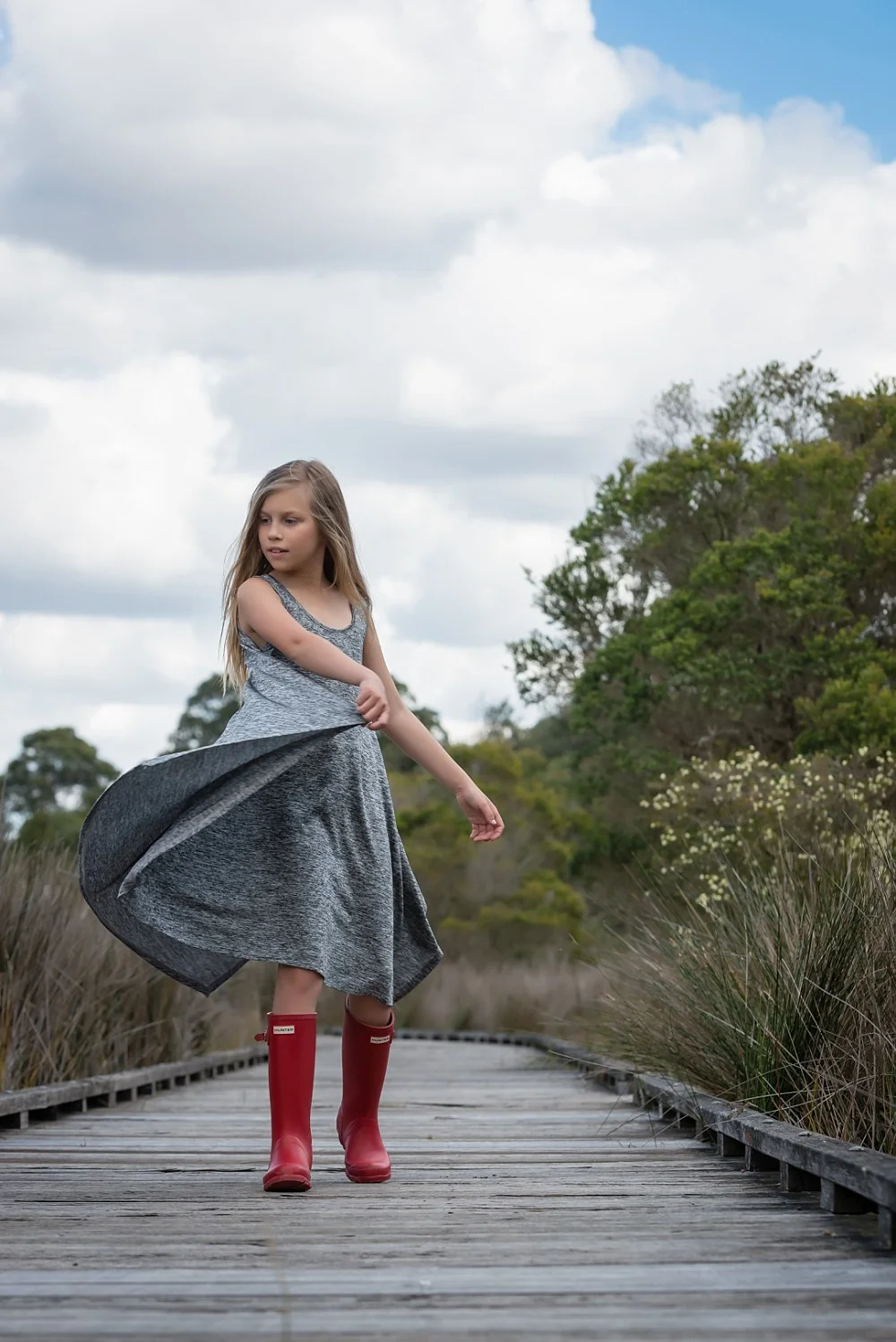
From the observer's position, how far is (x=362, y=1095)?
3797 mm

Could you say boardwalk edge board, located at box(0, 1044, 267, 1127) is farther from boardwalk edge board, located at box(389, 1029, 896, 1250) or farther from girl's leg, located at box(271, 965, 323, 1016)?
boardwalk edge board, located at box(389, 1029, 896, 1250)

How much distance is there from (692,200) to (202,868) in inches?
629

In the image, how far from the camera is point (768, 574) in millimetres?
24938

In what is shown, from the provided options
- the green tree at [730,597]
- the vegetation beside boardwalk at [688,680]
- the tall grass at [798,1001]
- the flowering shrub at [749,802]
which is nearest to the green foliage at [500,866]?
the vegetation beside boardwalk at [688,680]

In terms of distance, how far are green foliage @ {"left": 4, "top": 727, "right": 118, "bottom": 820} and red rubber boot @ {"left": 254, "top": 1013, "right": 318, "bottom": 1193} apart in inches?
1670

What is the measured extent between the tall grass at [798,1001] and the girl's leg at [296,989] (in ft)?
3.88

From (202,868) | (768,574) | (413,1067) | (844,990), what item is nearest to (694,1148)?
(844,990)

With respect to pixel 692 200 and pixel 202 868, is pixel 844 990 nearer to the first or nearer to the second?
pixel 202 868

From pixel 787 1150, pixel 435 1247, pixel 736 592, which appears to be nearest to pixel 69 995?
pixel 787 1150

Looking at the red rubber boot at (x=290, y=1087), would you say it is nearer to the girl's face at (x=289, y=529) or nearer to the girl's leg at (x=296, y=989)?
the girl's leg at (x=296, y=989)

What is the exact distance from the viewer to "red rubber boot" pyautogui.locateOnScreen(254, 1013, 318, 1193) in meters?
3.53

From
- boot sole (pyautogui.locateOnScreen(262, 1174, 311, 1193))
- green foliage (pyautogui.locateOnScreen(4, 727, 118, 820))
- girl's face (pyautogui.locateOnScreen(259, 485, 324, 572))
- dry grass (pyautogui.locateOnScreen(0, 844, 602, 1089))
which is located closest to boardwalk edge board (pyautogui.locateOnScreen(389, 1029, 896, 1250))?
dry grass (pyautogui.locateOnScreen(0, 844, 602, 1089))

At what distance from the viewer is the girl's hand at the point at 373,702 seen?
3.62 m

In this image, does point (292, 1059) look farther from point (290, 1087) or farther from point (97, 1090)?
point (97, 1090)
